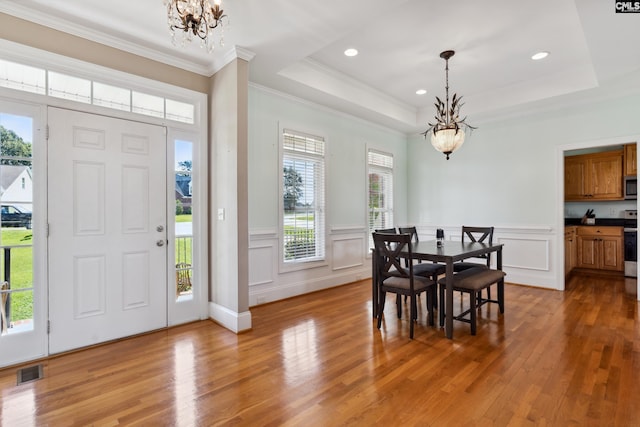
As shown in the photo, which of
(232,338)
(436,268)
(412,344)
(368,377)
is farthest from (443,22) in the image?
(232,338)

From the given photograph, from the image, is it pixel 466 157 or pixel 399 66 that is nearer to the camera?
pixel 399 66

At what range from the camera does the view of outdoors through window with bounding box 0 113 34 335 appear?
2.57 meters

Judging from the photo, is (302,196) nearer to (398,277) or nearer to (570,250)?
(398,277)

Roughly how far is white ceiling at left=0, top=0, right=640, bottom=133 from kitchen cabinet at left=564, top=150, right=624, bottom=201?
7.84 feet

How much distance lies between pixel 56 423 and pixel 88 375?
589 mm

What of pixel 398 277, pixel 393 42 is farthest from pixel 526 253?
pixel 393 42

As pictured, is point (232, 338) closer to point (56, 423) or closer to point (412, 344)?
point (56, 423)

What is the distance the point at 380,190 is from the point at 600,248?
4.20m

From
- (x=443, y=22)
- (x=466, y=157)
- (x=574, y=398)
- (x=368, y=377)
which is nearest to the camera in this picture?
(x=574, y=398)

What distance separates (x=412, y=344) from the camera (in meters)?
2.94

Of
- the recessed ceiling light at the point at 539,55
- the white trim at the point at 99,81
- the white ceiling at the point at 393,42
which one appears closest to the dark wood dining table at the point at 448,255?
the white ceiling at the point at 393,42

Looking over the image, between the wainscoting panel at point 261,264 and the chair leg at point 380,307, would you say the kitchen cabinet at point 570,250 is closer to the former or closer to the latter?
the chair leg at point 380,307

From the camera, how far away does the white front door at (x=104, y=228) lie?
279 cm

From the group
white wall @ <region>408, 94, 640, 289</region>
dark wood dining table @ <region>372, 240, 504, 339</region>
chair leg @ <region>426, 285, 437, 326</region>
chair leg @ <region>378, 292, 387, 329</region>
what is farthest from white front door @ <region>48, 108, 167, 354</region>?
white wall @ <region>408, 94, 640, 289</region>
